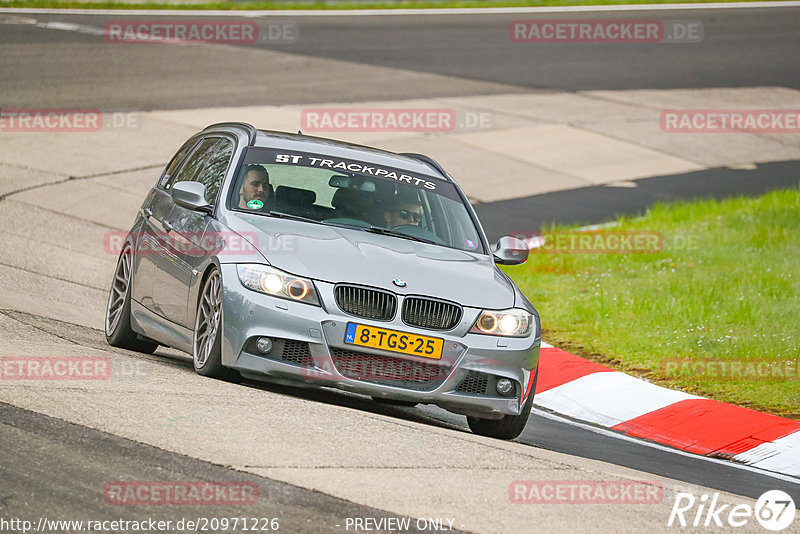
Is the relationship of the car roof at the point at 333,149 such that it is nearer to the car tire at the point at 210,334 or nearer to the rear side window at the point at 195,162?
the rear side window at the point at 195,162

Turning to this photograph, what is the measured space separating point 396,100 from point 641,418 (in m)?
14.7

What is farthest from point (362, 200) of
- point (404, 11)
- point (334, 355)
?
point (404, 11)

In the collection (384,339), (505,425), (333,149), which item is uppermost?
(333,149)

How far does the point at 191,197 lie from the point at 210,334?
1.08 m

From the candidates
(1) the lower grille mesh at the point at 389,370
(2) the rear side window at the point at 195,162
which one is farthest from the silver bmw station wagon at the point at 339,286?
(2) the rear side window at the point at 195,162

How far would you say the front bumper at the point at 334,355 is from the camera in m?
7.63

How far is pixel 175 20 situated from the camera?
100 feet

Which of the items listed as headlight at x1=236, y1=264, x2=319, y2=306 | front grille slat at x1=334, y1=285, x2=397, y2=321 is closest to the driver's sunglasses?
front grille slat at x1=334, y1=285, x2=397, y2=321

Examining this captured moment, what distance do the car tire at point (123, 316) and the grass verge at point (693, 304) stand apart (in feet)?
13.4

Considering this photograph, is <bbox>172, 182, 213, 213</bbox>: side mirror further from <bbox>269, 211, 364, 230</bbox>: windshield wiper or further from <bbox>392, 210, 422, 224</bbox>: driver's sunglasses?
<bbox>392, 210, 422, 224</bbox>: driver's sunglasses

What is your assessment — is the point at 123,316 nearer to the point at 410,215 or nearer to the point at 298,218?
the point at 298,218

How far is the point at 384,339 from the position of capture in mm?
7656

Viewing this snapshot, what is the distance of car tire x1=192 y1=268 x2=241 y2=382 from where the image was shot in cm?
793

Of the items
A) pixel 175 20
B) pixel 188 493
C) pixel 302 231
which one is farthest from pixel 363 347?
pixel 175 20
